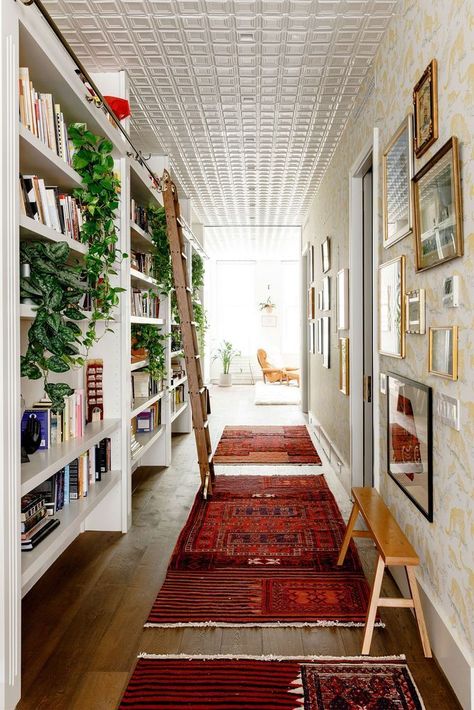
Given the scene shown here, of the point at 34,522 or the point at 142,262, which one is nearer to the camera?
the point at 34,522

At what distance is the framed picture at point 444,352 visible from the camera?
192 cm

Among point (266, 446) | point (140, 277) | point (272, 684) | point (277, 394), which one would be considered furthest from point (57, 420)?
point (277, 394)

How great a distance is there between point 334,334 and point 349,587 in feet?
9.14

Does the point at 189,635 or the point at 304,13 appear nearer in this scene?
the point at 189,635

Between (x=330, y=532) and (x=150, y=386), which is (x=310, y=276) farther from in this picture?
(x=330, y=532)

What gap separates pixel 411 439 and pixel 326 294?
11.0 ft

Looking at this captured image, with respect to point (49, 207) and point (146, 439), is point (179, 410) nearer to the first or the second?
point (146, 439)

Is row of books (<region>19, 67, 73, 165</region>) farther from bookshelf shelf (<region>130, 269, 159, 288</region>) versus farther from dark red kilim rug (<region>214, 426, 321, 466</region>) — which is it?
dark red kilim rug (<region>214, 426, 321, 466</region>)

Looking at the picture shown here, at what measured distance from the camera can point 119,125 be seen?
3404 mm

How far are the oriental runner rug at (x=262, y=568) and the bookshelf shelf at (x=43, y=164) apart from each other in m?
2.09

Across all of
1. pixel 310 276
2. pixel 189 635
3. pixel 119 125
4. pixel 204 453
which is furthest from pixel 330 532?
pixel 310 276

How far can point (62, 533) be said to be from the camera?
2564mm

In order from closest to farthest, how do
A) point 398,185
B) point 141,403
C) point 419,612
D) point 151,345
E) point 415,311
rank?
point 419,612, point 415,311, point 398,185, point 141,403, point 151,345

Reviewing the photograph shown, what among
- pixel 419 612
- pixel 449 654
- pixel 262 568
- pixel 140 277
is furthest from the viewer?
pixel 140 277
